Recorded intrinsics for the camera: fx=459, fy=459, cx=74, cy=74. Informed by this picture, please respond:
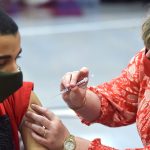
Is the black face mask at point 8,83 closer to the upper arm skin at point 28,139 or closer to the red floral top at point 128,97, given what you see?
the upper arm skin at point 28,139

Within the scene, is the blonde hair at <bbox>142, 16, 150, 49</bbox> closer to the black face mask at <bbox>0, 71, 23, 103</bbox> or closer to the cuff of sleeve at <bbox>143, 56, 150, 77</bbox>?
the cuff of sleeve at <bbox>143, 56, 150, 77</bbox>

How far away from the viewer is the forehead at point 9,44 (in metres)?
0.99

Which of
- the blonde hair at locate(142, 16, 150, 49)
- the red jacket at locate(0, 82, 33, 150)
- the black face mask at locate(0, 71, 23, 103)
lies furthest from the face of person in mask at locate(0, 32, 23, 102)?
the blonde hair at locate(142, 16, 150, 49)

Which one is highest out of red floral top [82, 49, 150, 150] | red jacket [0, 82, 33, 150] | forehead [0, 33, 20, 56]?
forehead [0, 33, 20, 56]

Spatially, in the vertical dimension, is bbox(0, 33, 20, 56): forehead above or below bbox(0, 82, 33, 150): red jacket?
above

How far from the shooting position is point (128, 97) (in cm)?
156

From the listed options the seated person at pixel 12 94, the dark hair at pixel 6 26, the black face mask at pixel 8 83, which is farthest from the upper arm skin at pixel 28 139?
the dark hair at pixel 6 26

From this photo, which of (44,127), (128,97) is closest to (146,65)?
(128,97)

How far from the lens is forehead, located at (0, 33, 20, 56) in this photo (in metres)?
0.99

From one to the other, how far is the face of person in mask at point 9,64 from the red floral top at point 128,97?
1.60 ft

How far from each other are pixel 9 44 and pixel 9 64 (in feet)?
0.18

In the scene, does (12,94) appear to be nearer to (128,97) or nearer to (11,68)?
(11,68)

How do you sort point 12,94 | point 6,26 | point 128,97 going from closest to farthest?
point 6,26 < point 12,94 < point 128,97

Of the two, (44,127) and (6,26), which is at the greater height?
(6,26)
